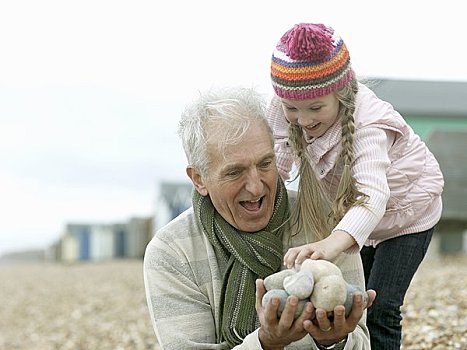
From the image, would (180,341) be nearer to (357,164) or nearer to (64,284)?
(357,164)

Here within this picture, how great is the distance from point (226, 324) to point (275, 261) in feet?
1.06

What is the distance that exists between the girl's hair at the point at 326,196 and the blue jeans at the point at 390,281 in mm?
482

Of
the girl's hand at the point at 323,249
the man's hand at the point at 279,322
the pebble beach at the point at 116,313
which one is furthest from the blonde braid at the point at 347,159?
the pebble beach at the point at 116,313

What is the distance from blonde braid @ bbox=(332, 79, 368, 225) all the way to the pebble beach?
84.0 inches

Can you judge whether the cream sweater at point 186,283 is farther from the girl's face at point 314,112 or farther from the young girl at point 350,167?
the girl's face at point 314,112

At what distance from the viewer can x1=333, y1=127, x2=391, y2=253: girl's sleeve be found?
3523 mm

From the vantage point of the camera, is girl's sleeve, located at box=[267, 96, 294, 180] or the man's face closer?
the man's face

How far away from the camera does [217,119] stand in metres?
3.59

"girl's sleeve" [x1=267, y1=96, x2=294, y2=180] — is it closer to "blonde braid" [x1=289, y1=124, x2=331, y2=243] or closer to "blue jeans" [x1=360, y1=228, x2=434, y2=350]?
"blonde braid" [x1=289, y1=124, x2=331, y2=243]

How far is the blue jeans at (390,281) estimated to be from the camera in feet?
13.4

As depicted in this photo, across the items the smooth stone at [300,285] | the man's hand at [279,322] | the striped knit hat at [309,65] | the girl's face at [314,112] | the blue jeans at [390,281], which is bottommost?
the blue jeans at [390,281]

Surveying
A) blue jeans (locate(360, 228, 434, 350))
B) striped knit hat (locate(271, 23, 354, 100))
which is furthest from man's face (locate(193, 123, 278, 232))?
blue jeans (locate(360, 228, 434, 350))

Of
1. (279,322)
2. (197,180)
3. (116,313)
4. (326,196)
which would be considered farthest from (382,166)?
(116,313)

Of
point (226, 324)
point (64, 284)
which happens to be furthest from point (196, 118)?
point (64, 284)
